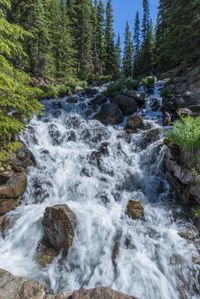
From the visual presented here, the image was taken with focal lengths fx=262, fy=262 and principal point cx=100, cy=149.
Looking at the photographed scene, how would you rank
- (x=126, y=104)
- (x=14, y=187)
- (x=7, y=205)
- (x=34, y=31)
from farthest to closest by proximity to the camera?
(x=34, y=31) < (x=126, y=104) < (x=14, y=187) < (x=7, y=205)

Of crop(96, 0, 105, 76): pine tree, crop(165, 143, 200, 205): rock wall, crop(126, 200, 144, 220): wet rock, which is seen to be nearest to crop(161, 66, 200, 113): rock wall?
crop(165, 143, 200, 205): rock wall

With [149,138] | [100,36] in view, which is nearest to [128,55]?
[100,36]

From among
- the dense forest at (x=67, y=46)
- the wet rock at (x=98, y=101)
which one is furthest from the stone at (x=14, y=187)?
the wet rock at (x=98, y=101)

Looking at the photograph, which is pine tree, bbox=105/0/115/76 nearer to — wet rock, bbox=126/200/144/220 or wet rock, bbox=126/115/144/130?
wet rock, bbox=126/115/144/130

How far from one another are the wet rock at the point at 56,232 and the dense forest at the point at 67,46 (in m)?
2.60

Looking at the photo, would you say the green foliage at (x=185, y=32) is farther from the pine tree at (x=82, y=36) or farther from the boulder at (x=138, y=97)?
the pine tree at (x=82, y=36)

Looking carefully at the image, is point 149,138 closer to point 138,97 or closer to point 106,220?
point 106,220

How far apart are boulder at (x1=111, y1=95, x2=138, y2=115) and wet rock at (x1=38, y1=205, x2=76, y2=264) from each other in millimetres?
10809

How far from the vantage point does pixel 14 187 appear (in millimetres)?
9320

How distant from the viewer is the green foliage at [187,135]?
8703 millimetres

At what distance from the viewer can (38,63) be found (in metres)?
29.0

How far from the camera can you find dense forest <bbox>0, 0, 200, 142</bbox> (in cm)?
700

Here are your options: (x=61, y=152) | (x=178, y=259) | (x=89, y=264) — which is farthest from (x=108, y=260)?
(x=61, y=152)

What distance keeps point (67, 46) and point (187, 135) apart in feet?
101
